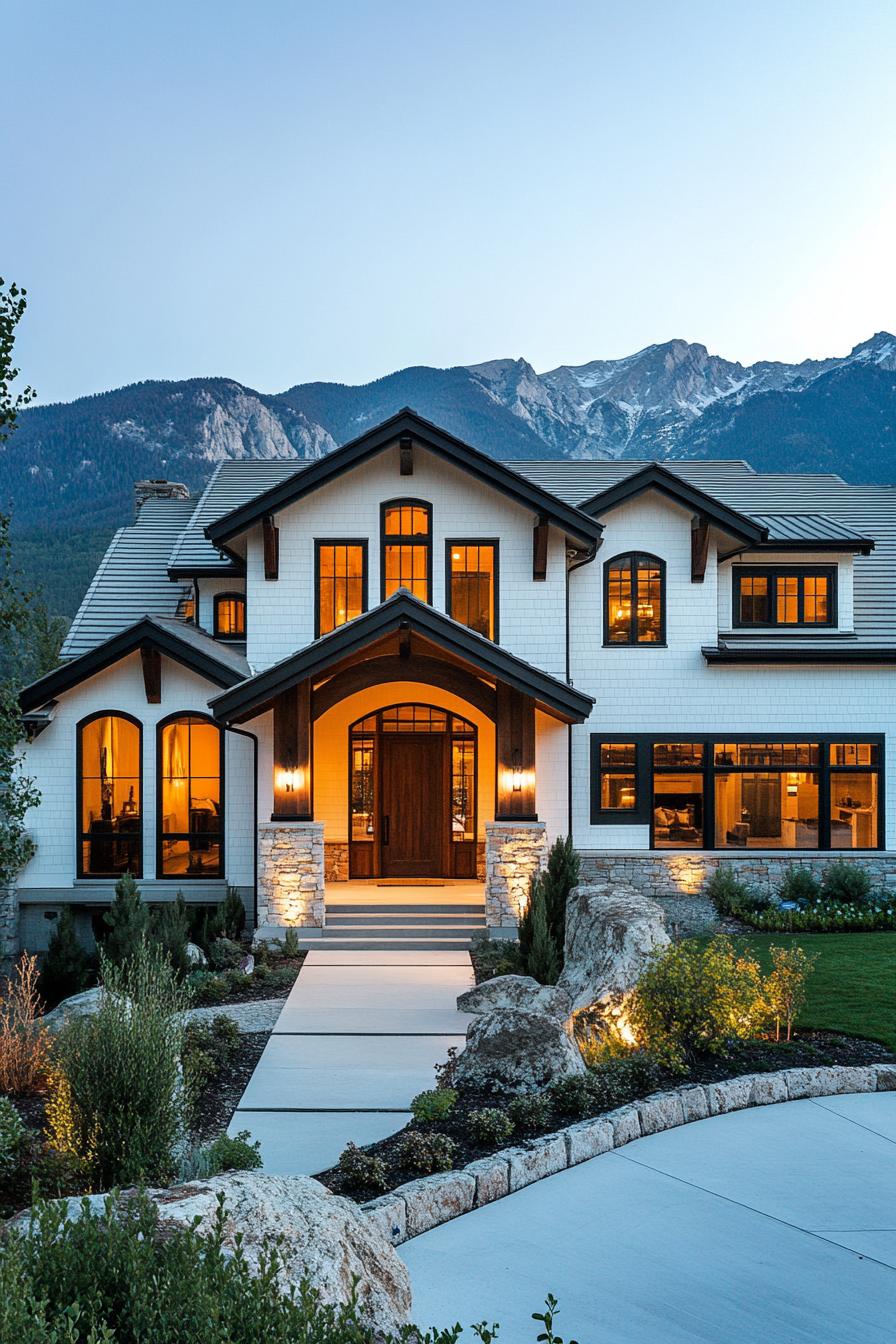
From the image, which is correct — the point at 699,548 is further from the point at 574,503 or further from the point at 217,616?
the point at 217,616

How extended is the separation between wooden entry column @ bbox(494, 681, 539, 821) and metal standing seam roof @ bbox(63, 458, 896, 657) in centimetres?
496

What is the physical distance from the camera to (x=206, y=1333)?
265 centimetres

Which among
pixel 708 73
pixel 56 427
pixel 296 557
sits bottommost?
pixel 296 557

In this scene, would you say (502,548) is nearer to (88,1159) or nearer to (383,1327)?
(88,1159)

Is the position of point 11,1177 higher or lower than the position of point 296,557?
lower

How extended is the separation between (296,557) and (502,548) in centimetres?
355

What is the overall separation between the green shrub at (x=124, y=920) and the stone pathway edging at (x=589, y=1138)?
7613 millimetres

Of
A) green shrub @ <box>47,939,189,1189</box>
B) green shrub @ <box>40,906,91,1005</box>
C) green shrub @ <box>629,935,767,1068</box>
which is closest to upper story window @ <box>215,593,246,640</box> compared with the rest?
green shrub @ <box>40,906,91,1005</box>

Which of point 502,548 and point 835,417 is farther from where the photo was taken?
point 835,417

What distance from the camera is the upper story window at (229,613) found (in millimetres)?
17516

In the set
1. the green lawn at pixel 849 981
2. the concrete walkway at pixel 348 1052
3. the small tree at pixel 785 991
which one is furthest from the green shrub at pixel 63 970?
the green lawn at pixel 849 981

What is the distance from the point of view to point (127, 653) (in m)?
14.7

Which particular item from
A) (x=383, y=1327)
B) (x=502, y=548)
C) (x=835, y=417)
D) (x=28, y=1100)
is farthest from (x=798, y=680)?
(x=835, y=417)

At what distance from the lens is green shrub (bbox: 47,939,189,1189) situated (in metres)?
5.62
